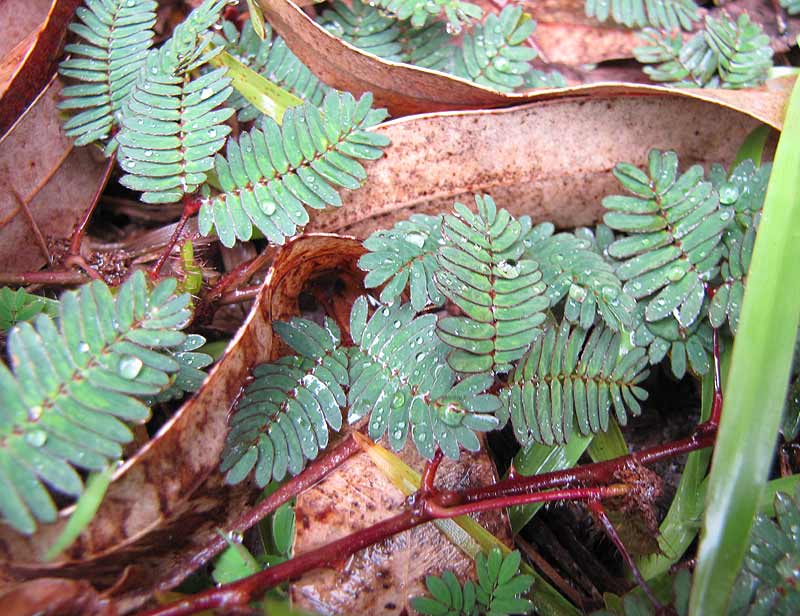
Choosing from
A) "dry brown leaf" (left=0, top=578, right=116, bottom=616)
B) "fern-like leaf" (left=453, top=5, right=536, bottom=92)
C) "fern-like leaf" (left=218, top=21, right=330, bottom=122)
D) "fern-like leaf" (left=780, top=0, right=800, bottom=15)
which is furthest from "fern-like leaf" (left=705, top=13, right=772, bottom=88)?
"dry brown leaf" (left=0, top=578, right=116, bottom=616)

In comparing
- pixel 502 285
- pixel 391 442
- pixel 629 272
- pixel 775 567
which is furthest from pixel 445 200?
pixel 775 567

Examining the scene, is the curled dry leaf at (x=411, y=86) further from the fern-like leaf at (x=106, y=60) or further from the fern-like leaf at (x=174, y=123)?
the fern-like leaf at (x=106, y=60)

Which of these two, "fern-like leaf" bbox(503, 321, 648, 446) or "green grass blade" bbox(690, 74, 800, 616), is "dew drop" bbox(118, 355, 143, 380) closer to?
"fern-like leaf" bbox(503, 321, 648, 446)

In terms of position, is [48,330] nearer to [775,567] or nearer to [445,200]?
[445,200]

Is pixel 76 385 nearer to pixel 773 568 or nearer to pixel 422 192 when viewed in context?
pixel 422 192

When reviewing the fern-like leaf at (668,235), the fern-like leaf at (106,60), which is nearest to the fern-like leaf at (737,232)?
the fern-like leaf at (668,235)

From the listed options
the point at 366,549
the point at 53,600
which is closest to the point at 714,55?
the point at 366,549
